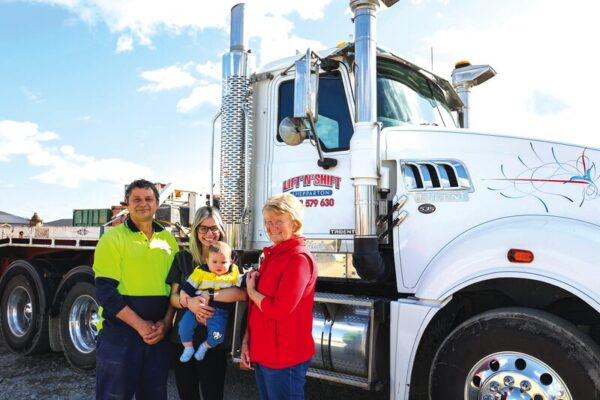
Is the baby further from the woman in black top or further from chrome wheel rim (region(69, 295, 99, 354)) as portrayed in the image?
chrome wheel rim (region(69, 295, 99, 354))

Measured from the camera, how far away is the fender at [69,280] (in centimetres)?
565

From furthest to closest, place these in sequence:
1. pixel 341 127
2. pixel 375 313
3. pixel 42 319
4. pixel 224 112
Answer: pixel 42 319
pixel 224 112
pixel 341 127
pixel 375 313

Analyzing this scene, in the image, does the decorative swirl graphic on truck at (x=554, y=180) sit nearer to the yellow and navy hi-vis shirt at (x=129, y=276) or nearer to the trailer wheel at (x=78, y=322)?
the yellow and navy hi-vis shirt at (x=129, y=276)

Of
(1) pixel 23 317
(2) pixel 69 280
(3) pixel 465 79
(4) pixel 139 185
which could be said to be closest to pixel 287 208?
(4) pixel 139 185

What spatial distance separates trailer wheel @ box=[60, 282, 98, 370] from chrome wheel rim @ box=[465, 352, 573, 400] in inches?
163

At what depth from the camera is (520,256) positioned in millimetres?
3000

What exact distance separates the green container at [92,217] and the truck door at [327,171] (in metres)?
2.72

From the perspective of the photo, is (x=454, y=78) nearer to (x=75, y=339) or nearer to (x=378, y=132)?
(x=378, y=132)

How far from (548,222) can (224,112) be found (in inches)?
106

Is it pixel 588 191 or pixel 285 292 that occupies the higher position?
pixel 588 191

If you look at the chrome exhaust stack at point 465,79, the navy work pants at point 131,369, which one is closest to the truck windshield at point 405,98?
the chrome exhaust stack at point 465,79

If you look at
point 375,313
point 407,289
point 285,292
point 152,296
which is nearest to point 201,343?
point 152,296

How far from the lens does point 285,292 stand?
8.00ft

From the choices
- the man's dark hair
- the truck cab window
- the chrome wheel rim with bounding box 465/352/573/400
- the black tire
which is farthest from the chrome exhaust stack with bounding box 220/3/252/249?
the black tire
